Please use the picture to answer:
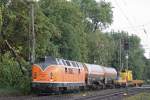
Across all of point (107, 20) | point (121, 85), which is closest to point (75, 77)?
point (121, 85)

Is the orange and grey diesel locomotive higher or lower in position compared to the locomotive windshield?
lower

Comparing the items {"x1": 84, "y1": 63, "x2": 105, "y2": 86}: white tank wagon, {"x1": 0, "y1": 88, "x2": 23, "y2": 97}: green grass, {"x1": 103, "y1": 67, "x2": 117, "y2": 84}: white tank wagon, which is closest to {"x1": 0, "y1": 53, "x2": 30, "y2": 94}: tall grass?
{"x1": 0, "y1": 88, "x2": 23, "y2": 97}: green grass

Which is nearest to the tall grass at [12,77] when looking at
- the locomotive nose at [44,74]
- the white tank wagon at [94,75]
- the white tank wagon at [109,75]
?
the locomotive nose at [44,74]

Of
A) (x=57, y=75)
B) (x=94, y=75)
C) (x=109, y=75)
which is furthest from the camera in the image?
(x=109, y=75)

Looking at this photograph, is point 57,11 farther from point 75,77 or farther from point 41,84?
point 41,84

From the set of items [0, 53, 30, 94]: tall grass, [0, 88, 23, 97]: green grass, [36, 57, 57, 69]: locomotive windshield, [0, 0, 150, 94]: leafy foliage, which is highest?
[0, 0, 150, 94]: leafy foliage

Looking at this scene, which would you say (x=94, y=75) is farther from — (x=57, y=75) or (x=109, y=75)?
(x=57, y=75)

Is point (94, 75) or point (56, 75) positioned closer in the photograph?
point (56, 75)

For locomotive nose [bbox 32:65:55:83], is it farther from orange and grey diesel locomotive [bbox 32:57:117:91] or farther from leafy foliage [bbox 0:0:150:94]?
leafy foliage [bbox 0:0:150:94]

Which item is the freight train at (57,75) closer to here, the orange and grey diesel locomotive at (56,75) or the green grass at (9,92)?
the orange and grey diesel locomotive at (56,75)

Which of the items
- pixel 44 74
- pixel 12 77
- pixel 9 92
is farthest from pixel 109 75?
pixel 9 92

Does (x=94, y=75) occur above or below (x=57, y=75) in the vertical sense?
above

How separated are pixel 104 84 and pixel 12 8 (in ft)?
63.5

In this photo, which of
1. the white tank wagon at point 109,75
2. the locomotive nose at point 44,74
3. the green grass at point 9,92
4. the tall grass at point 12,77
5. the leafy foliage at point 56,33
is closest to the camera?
the green grass at point 9,92
